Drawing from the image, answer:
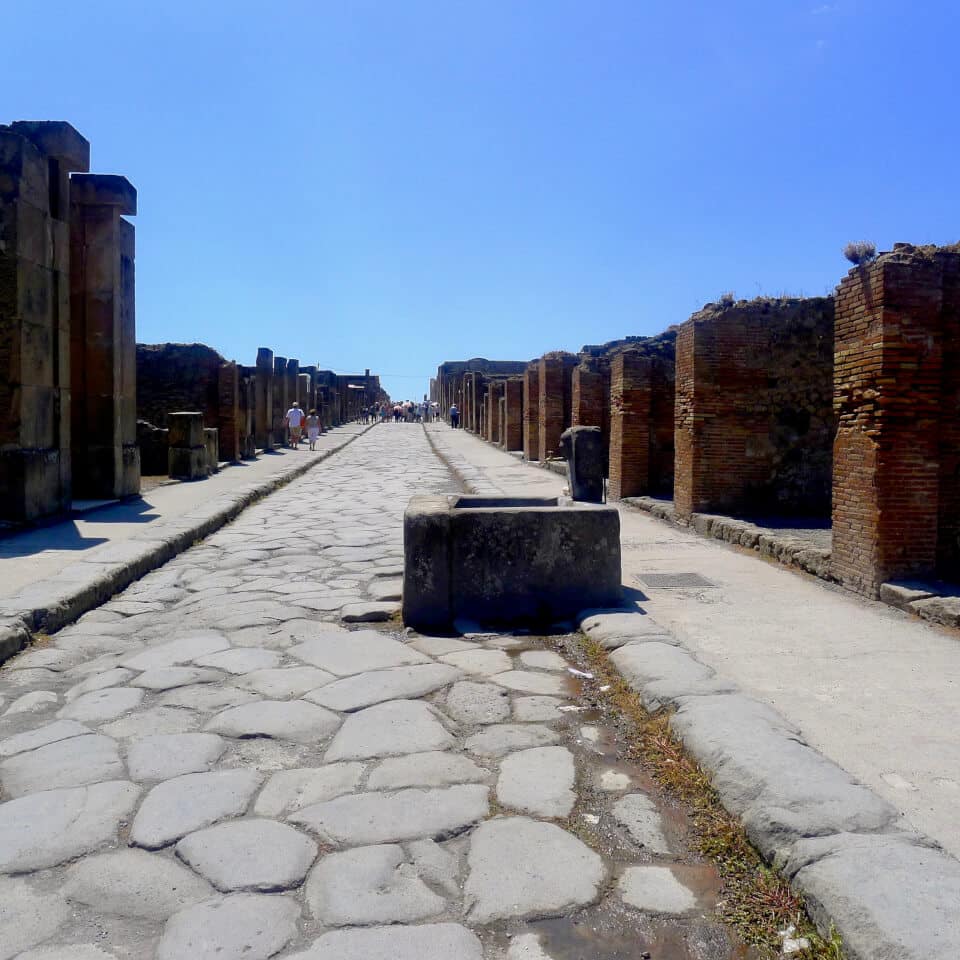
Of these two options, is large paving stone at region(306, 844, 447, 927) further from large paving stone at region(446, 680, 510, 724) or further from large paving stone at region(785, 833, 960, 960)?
large paving stone at region(446, 680, 510, 724)

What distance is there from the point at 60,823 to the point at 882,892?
2.31 meters

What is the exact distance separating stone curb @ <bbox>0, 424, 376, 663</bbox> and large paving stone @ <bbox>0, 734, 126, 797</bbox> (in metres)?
1.38

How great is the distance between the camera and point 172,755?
10.2 ft

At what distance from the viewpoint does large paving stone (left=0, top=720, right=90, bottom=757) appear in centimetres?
318

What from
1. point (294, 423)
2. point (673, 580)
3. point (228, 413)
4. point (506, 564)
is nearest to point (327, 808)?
point (506, 564)

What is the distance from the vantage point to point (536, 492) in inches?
496

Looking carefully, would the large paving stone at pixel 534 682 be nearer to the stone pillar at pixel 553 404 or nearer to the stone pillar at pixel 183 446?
the stone pillar at pixel 183 446

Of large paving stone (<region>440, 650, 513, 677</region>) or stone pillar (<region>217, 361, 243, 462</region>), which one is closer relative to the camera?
large paving stone (<region>440, 650, 513, 677</region>)

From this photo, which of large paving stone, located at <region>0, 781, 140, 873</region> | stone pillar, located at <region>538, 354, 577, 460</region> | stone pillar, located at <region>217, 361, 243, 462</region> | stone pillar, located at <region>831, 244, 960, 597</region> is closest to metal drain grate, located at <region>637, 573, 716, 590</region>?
stone pillar, located at <region>831, 244, 960, 597</region>

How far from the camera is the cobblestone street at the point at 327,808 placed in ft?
6.72

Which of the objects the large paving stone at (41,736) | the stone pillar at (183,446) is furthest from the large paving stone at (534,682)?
the stone pillar at (183,446)

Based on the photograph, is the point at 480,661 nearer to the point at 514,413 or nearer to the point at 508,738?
the point at 508,738

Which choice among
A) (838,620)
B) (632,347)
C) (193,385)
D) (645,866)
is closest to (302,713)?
(645,866)

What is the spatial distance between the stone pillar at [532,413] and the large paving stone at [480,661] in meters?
15.9
